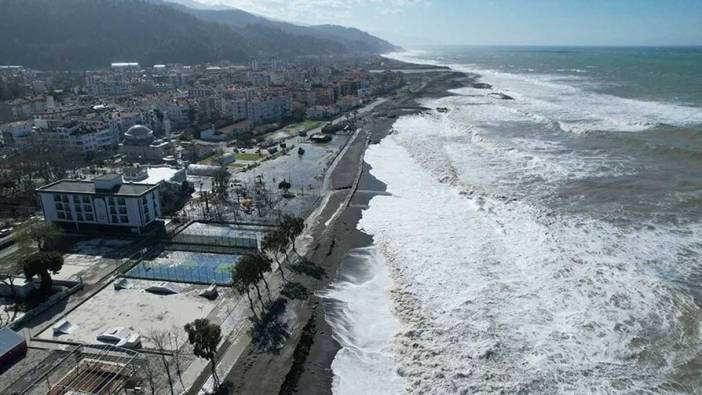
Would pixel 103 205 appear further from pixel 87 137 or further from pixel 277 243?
pixel 87 137

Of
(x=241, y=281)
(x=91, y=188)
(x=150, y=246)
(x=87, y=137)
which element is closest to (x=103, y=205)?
(x=91, y=188)

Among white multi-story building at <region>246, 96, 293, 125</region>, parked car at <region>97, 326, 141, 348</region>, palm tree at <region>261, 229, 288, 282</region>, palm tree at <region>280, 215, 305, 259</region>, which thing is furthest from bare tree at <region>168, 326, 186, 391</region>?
white multi-story building at <region>246, 96, 293, 125</region>

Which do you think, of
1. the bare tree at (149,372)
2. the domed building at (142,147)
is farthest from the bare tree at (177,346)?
the domed building at (142,147)

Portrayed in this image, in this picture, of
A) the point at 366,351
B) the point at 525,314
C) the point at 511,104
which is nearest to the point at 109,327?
the point at 366,351

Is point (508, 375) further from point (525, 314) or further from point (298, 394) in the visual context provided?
point (298, 394)

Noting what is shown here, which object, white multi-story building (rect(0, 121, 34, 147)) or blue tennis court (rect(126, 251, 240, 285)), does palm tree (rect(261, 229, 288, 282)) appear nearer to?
blue tennis court (rect(126, 251, 240, 285))
